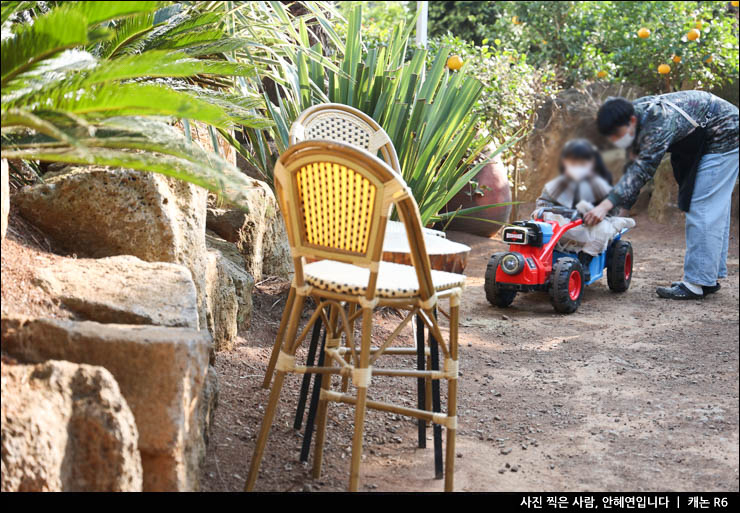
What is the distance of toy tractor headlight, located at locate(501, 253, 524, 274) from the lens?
181 inches

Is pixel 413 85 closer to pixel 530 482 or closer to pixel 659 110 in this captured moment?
pixel 659 110

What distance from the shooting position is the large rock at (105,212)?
2.90 meters

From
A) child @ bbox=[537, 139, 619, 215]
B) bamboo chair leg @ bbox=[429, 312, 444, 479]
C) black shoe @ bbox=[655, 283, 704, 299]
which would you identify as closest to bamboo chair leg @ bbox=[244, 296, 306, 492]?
bamboo chair leg @ bbox=[429, 312, 444, 479]

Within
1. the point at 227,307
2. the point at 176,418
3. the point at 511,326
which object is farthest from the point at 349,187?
the point at 511,326

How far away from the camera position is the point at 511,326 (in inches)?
178

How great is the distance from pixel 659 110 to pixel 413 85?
1526 mm

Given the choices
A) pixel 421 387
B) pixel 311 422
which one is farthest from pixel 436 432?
pixel 311 422

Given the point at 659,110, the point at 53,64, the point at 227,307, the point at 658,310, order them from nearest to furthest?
the point at 53,64 < the point at 227,307 < the point at 659,110 < the point at 658,310

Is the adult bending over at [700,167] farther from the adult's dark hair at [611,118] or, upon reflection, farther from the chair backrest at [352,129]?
the adult's dark hair at [611,118]

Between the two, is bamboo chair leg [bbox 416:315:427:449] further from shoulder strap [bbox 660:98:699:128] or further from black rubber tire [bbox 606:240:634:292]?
black rubber tire [bbox 606:240:634:292]

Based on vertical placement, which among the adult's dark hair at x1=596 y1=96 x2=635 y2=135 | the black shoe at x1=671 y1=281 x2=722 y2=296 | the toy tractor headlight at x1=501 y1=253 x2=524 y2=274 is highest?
the adult's dark hair at x1=596 y1=96 x2=635 y2=135

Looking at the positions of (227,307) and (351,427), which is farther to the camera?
(227,307)

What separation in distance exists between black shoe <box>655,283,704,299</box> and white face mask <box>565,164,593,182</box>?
3830mm
